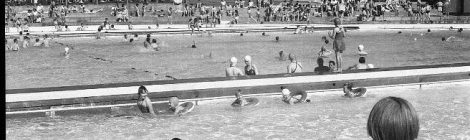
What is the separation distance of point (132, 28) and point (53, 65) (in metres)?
20.2

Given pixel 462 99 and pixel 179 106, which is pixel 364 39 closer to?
pixel 462 99

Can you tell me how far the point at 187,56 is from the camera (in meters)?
25.0

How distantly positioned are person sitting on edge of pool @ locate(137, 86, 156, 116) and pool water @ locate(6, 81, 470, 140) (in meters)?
0.19

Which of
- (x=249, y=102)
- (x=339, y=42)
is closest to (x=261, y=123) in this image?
(x=249, y=102)

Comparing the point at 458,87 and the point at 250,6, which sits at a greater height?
the point at 250,6

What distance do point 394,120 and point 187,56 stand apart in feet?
74.4

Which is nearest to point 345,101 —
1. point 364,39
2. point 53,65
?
point 53,65

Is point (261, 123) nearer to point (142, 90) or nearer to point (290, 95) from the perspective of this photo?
point (290, 95)

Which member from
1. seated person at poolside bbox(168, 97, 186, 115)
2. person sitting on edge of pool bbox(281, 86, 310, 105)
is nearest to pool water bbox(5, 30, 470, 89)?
person sitting on edge of pool bbox(281, 86, 310, 105)

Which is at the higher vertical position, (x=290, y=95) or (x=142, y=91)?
(x=142, y=91)

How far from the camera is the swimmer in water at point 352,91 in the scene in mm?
13906

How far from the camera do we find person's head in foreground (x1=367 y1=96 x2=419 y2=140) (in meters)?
2.55

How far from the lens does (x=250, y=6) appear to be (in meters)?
52.4

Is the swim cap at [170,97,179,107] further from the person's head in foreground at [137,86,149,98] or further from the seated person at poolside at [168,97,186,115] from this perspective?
the person's head in foreground at [137,86,149,98]
